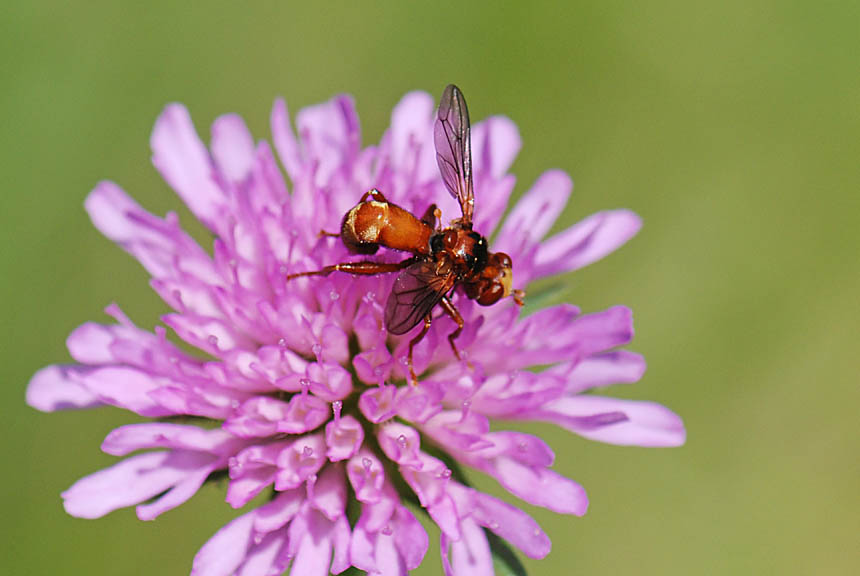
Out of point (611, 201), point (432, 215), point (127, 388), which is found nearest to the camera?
point (127, 388)

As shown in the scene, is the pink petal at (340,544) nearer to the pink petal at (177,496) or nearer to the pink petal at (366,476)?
the pink petal at (366,476)

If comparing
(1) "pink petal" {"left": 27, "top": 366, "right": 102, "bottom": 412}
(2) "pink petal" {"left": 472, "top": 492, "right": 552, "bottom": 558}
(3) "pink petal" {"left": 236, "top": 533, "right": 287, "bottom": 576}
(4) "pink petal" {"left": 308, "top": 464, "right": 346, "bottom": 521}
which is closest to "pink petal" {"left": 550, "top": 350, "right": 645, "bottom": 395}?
(2) "pink petal" {"left": 472, "top": 492, "right": 552, "bottom": 558}

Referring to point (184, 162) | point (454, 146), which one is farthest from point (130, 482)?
point (454, 146)

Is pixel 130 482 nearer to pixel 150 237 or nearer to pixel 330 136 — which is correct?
pixel 150 237

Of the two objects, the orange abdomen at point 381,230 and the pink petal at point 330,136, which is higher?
the pink petal at point 330,136

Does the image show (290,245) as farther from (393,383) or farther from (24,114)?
(24,114)

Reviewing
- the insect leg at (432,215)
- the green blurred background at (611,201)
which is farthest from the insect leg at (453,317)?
the green blurred background at (611,201)
